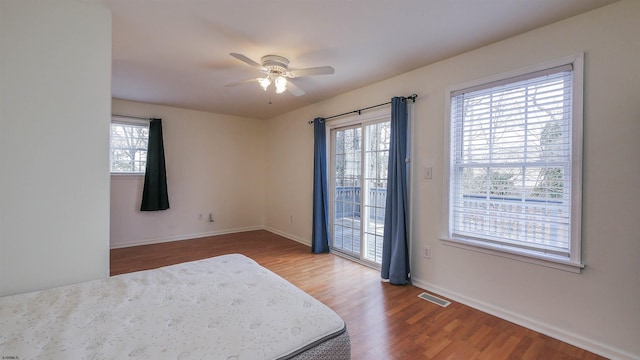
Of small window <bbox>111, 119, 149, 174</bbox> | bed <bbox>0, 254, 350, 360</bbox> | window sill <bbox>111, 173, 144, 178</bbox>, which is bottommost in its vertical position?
bed <bbox>0, 254, 350, 360</bbox>

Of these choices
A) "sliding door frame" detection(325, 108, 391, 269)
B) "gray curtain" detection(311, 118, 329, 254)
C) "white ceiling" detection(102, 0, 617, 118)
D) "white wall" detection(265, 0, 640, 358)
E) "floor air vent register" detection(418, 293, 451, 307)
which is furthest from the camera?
"gray curtain" detection(311, 118, 329, 254)

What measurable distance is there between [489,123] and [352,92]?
1881mm

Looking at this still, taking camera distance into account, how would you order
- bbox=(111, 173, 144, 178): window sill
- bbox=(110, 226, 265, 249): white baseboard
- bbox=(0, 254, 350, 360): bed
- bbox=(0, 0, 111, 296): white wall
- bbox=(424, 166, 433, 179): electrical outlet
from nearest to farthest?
bbox=(0, 254, 350, 360): bed
bbox=(0, 0, 111, 296): white wall
bbox=(424, 166, 433, 179): electrical outlet
bbox=(111, 173, 144, 178): window sill
bbox=(110, 226, 265, 249): white baseboard

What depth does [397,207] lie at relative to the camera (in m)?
3.10

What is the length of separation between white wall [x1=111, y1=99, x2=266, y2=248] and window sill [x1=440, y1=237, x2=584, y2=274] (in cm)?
418

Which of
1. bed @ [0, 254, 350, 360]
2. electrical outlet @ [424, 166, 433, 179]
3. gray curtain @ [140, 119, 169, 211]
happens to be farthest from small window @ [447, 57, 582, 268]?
gray curtain @ [140, 119, 169, 211]

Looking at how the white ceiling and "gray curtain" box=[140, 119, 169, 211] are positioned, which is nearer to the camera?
the white ceiling

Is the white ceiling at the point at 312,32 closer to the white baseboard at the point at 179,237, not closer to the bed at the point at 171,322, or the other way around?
the bed at the point at 171,322

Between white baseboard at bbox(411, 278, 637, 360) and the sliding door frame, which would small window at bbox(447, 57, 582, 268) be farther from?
the sliding door frame

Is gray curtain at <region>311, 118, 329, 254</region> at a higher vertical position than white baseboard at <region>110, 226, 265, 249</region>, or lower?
higher

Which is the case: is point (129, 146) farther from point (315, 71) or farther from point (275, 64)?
point (315, 71)

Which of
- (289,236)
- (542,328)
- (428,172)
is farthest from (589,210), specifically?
(289,236)

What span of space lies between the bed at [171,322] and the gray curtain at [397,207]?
1739mm

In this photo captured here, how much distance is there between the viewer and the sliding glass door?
3.57 metres
